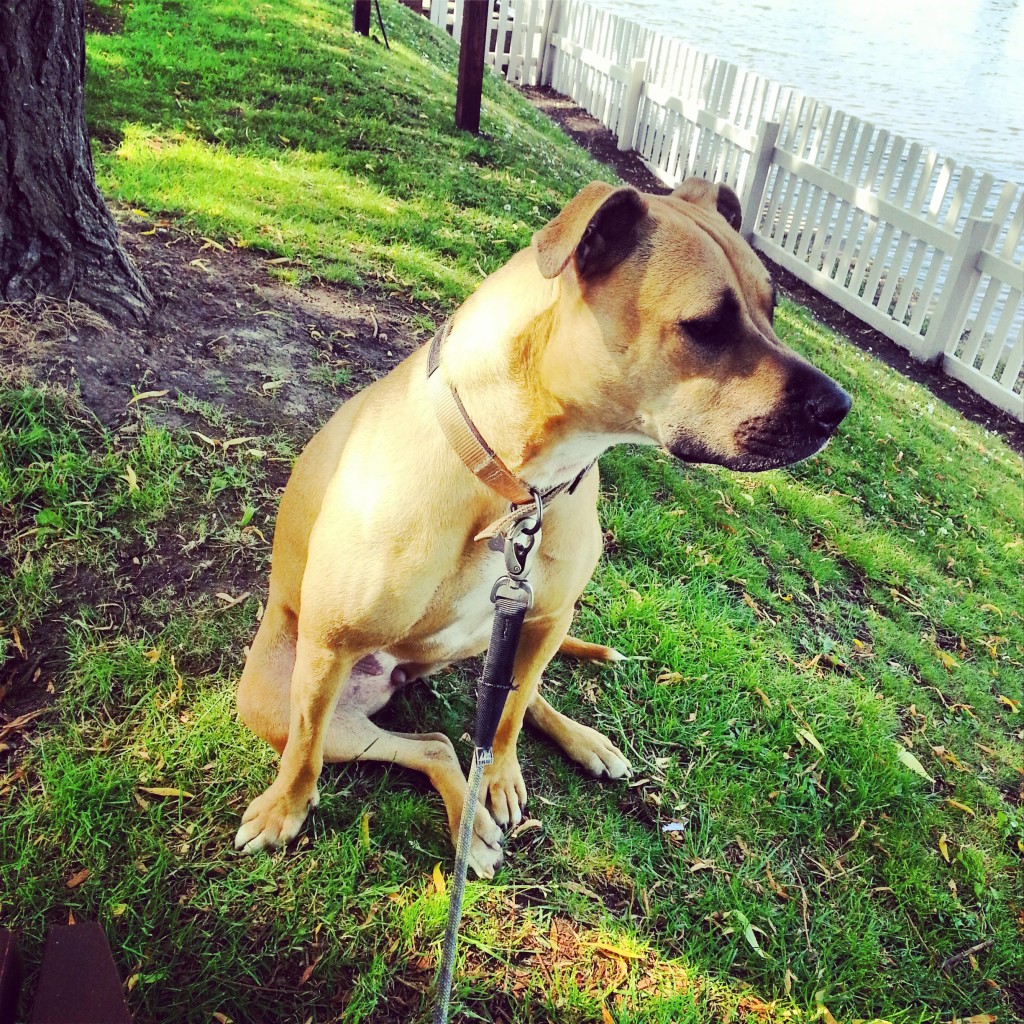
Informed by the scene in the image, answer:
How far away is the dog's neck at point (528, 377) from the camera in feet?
6.24

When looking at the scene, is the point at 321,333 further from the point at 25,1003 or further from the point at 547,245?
the point at 25,1003

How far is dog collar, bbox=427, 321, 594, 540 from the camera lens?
2012 mm

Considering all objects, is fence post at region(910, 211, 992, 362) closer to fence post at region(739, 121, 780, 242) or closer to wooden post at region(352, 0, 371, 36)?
fence post at region(739, 121, 780, 242)

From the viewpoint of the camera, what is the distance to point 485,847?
250 centimetres

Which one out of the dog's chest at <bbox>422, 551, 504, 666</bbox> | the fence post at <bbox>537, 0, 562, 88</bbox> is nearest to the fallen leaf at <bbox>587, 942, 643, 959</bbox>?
the dog's chest at <bbox>422, 551, 504, 666</bbox>

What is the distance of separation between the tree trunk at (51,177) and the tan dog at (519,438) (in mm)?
1753

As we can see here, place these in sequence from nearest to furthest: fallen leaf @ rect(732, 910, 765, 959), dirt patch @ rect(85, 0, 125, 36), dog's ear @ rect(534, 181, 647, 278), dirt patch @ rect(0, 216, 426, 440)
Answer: dog's ear @ rect(534, 181, 647, 278) → fallen leaf @ rect(732, 910, 765, 959) → dirt patch @ rect(0, 216, 426, 440) → dirt patch @ rect(85, 0, 125, 36)

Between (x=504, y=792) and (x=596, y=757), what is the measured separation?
0.37 meters

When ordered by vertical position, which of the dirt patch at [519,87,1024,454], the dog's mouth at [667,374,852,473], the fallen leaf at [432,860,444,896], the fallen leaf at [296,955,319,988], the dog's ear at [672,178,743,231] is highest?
the dog's ear at [672,178,743,231]

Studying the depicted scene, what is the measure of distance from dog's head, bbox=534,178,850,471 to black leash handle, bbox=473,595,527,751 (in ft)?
1.65

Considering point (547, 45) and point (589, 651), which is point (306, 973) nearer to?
point (589, 651)

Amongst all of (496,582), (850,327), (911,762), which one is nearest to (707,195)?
(496,582)

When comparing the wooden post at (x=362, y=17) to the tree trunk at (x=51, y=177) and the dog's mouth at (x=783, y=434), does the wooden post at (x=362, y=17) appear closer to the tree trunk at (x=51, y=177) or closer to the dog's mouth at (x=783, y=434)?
the tree trunk at (x=51, y=177)

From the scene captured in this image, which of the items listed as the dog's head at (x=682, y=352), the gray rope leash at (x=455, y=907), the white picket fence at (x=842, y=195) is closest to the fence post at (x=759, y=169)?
Result: the white picket fence at (x=842, y=195)
